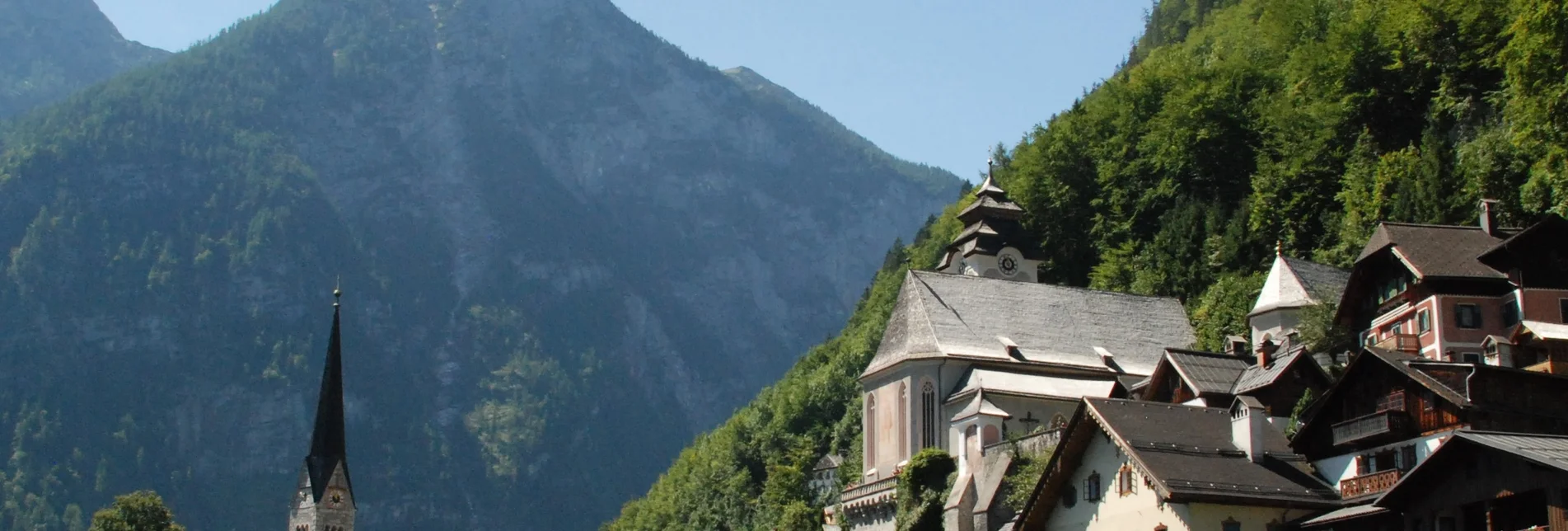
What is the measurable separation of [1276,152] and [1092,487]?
155ft

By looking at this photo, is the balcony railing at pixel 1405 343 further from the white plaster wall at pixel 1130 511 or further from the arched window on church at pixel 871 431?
the arched window on church at pixel 871 431

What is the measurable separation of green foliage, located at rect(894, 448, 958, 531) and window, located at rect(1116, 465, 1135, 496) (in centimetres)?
1943

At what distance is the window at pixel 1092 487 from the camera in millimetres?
58656

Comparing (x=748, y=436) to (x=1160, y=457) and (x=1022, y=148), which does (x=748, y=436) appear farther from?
(x=1160, y=457)

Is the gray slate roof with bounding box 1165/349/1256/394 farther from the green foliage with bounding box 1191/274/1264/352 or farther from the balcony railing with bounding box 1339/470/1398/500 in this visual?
the green foliage with bounding box 1191/274/1264/352

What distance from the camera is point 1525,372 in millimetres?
53094

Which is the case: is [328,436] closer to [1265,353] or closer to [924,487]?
[924,487]

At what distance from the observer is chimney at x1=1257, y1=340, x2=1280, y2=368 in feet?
213

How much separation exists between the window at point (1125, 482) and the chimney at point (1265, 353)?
9.05 m

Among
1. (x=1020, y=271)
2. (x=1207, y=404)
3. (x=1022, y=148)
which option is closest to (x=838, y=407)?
(x=1022, y=148)

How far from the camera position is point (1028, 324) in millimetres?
85500

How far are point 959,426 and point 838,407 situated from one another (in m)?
69.9

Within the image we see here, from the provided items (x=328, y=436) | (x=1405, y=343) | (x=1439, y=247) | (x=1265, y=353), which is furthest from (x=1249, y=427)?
(x=328, y=436)

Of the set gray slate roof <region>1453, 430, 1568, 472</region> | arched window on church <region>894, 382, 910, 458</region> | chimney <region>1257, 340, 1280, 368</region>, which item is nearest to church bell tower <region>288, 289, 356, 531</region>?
arched window on church <region>894, 382, 910, 458</region>
